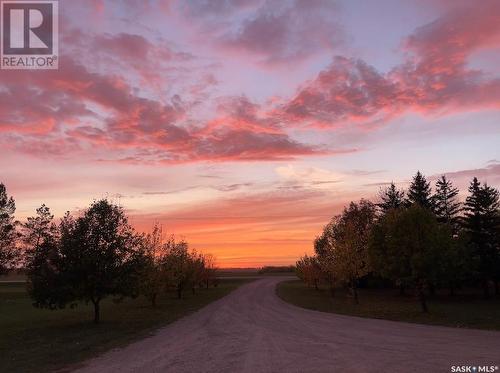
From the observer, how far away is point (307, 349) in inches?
713

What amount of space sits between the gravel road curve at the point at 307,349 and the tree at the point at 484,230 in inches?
1286

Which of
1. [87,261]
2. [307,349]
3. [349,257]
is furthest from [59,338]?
[349,257]

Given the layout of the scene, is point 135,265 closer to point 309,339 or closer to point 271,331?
point 271,331

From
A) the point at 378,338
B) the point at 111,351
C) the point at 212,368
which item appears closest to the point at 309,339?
the point at 378,338

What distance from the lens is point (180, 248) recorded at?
215ft

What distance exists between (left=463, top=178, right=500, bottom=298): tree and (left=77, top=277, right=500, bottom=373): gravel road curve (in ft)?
107

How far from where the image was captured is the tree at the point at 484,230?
175ft

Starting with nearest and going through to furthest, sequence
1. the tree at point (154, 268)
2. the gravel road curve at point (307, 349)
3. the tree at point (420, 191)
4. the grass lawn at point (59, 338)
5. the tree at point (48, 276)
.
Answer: the gravel road curve at point (307, 349)
the grass lawn at point (59, 338)
the tree at point (48, 276)
the tree at point (154, 268)
the tree at point (420, 191)

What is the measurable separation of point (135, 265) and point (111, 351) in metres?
13.8

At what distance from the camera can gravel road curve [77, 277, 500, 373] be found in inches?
594

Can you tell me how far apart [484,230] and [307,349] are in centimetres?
4670

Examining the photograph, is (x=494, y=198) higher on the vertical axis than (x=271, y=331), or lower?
higher

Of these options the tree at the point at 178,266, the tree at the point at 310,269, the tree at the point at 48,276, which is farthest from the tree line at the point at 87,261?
the tree at the point at 310,269

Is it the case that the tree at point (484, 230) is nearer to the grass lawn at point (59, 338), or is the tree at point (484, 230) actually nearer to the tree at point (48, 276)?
the grass lawn at point (59, 338)
